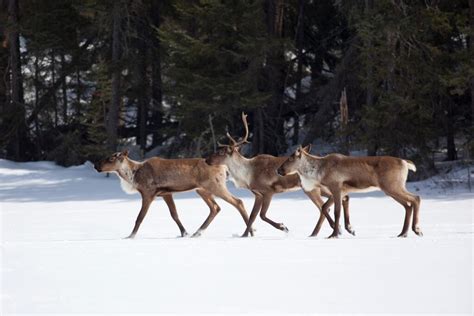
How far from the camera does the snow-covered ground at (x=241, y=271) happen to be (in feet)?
20.7

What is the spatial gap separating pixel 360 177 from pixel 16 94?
18.9 metres

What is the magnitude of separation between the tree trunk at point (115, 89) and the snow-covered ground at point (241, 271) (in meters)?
11.0

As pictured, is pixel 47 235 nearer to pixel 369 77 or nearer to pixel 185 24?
pixel 369 77

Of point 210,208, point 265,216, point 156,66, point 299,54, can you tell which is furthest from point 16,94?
point 265,216

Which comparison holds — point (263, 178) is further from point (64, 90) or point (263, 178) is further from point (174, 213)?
point (64, 90)

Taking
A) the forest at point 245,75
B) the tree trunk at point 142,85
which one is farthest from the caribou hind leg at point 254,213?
the tree trunk at point 142,85

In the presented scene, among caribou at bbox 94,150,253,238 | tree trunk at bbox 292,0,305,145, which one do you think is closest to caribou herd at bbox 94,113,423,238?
caribou at bbox 94,150,253,238

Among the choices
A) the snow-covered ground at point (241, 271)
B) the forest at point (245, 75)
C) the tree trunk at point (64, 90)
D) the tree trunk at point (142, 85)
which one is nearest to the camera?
the snow-covered ground at point (241, 271)

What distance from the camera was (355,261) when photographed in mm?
7988

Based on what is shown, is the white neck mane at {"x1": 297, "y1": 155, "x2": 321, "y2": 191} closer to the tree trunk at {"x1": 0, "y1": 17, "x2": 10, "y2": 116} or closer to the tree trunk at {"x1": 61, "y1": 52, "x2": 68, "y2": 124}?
the tree trunk at {"x1": 61, "y1": 52, "x2": 68, "y2": 124}

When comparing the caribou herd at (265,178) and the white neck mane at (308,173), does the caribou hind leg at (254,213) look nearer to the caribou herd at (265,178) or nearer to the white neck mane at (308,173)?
the caribou herd at (265,178)

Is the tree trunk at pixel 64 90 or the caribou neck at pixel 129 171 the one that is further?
the tree trunk at pixel 64 90

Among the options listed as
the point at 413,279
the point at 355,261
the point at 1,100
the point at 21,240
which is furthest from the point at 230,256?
the point at 1,100

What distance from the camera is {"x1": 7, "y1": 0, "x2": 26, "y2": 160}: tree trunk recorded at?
87.7 ft
